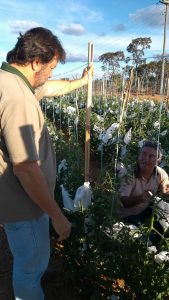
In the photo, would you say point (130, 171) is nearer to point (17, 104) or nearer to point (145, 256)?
point (145, 256)

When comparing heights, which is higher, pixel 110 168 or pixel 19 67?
pixel 19 67

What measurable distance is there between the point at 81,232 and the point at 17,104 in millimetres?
1145

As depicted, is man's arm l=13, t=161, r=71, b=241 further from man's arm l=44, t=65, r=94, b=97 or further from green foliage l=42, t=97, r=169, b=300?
man's arm l=44, t=65, r=94, b=97

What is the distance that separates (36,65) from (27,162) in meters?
0.48

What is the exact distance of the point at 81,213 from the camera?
256 centimetres

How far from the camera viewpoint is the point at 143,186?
3.28 metres

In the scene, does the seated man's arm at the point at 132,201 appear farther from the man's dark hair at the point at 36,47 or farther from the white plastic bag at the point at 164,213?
the man's dark hair at the point at 36,47

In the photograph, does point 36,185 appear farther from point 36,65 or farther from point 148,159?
point 148,159

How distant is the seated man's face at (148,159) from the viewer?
324 centimetres

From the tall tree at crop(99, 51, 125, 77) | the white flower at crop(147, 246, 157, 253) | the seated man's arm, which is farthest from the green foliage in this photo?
the tall tree at crop(99, 51, 125, 77)

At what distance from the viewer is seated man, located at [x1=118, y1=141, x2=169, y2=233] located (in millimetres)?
3189

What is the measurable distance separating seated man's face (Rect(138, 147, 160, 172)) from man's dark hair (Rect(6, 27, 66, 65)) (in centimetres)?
150

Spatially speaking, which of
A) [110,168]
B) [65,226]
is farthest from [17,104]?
[110,168]

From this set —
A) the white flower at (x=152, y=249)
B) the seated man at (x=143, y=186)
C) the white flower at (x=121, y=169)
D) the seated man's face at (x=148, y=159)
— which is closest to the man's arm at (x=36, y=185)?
the white flower at (x=152, y=249)
